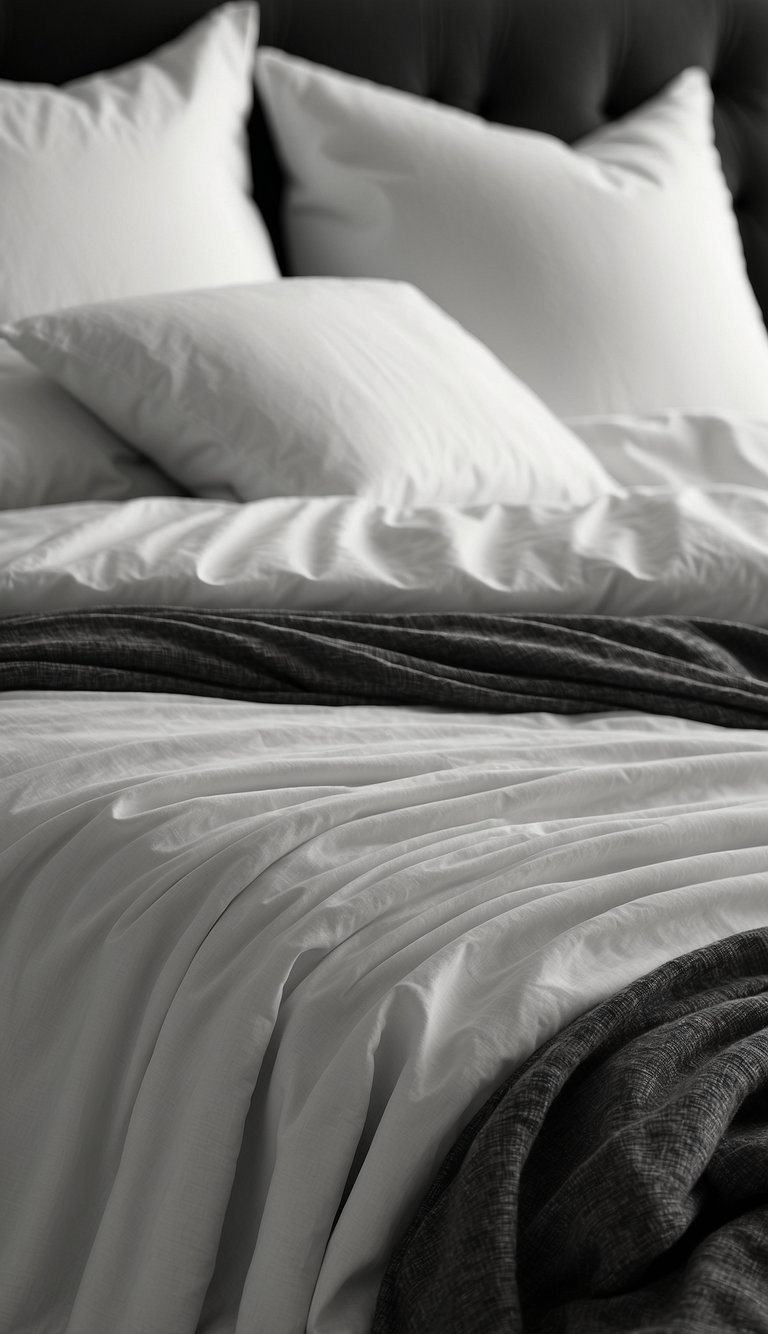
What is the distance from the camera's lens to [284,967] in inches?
31.3

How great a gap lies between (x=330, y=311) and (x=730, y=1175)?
133 centimetres

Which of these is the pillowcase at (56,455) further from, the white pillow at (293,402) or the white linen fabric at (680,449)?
the white linen fabric at (680,449)

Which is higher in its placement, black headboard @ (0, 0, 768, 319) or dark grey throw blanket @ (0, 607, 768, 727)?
black headboard @ (0, 0, 768, 319)

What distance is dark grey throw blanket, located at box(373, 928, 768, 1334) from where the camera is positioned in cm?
60

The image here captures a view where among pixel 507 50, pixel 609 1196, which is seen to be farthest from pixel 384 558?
pixel 507 50

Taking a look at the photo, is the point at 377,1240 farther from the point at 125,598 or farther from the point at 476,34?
the point at 476,34

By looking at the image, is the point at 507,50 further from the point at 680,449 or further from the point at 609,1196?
the point at 609,1196

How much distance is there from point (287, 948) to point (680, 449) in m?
1.30

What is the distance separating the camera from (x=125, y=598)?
1.30 meters

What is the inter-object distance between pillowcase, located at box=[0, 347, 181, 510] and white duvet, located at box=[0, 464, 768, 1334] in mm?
537

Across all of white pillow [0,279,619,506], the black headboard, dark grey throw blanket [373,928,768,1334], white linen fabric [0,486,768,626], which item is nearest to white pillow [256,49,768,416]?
the black headboard

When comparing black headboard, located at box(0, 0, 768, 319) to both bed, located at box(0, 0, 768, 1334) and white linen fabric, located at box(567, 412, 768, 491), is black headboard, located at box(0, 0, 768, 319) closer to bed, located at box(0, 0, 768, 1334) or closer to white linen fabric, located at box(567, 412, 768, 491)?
bed, located at box(0, 0, 768, 1334)

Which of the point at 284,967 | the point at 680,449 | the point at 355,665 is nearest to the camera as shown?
the point at 284,967

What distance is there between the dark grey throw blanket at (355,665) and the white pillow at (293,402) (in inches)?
16.1
